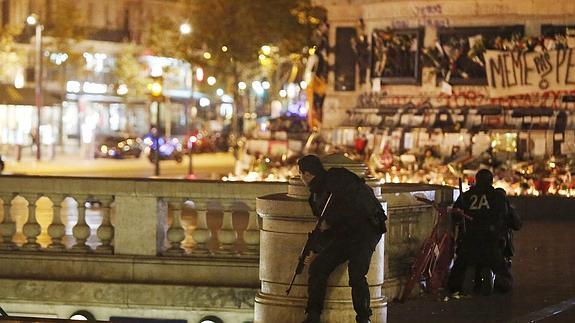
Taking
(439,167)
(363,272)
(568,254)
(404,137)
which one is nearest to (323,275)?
(363,272)

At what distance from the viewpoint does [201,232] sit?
14.6m

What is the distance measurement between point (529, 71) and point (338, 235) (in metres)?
18.4

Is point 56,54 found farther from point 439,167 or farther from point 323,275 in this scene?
point 323,275

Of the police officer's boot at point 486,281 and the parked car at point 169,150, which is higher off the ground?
the parked car at point 169,150

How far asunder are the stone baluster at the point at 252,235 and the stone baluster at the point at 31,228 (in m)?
2.36

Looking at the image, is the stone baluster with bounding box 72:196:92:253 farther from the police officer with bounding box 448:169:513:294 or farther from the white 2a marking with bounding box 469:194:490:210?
the white 2a marking with bounding box 469:194:490:210

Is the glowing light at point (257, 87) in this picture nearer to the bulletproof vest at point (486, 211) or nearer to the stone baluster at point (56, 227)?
the stone baluster at point (56, 227)

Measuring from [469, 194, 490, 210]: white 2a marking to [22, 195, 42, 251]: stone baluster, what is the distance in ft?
15.5

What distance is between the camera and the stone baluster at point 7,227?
15.1 meters

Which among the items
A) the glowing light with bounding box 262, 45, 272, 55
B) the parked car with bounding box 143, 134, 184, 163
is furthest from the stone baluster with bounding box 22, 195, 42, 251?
the parked car with bounding box 143, 134, 184, 163

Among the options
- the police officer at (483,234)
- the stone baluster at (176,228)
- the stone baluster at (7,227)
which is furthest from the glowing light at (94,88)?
the police officer at (483,234)

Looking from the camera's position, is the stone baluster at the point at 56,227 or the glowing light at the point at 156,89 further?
the glowing light at the point at 156,89

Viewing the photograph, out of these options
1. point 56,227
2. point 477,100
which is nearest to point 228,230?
point 56,227

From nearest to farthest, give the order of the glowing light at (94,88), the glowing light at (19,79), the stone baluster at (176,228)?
the stone baluster at (176,228) → the glowing light at (19,79) → the glowing light at (94,88)
